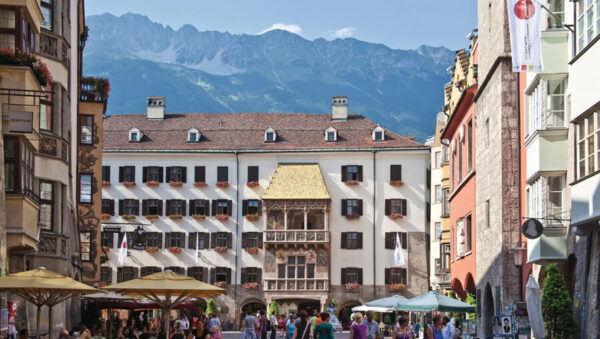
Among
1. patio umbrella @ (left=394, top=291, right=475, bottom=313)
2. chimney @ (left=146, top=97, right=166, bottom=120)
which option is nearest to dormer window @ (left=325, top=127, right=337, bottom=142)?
chimney @ (left=146, top=97, right=166, bottom=120)

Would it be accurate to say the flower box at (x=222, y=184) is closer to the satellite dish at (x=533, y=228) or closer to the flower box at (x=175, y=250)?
the flower box at (x=175, y=250)

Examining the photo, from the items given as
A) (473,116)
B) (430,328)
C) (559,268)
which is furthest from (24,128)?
(473,116)

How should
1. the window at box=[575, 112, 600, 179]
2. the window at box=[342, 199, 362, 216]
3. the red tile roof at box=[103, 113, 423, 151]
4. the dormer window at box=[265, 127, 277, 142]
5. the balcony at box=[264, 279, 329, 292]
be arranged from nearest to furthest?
the window at box=[575, 112, 600, 179] < the balcony at box=[264, 279, 329, 292] < the window at box=[342, 199, 362, 216] < the red tile roof at box=[103, 113, 423, 151] < the dormer window at box=[265, 127, 277, 142]

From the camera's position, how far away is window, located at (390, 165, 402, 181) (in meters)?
76.5

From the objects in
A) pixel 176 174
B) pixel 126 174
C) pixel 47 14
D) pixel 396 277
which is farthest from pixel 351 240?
pixel 47 14

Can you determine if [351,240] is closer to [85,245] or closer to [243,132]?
[243,132]

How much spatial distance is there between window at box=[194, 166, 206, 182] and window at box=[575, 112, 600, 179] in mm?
56457

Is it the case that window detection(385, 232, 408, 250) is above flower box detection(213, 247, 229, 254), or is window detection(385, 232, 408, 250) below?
above

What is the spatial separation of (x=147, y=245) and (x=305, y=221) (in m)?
13.2

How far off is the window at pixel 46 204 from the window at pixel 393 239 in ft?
157

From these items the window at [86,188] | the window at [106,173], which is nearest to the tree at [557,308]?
the window at [86,188]

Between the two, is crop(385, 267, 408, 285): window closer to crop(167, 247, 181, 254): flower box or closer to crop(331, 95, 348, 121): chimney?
crop(331, 95, 348, 121): chimney

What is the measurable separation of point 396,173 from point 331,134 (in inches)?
271

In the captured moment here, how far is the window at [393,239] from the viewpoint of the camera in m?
75.4
